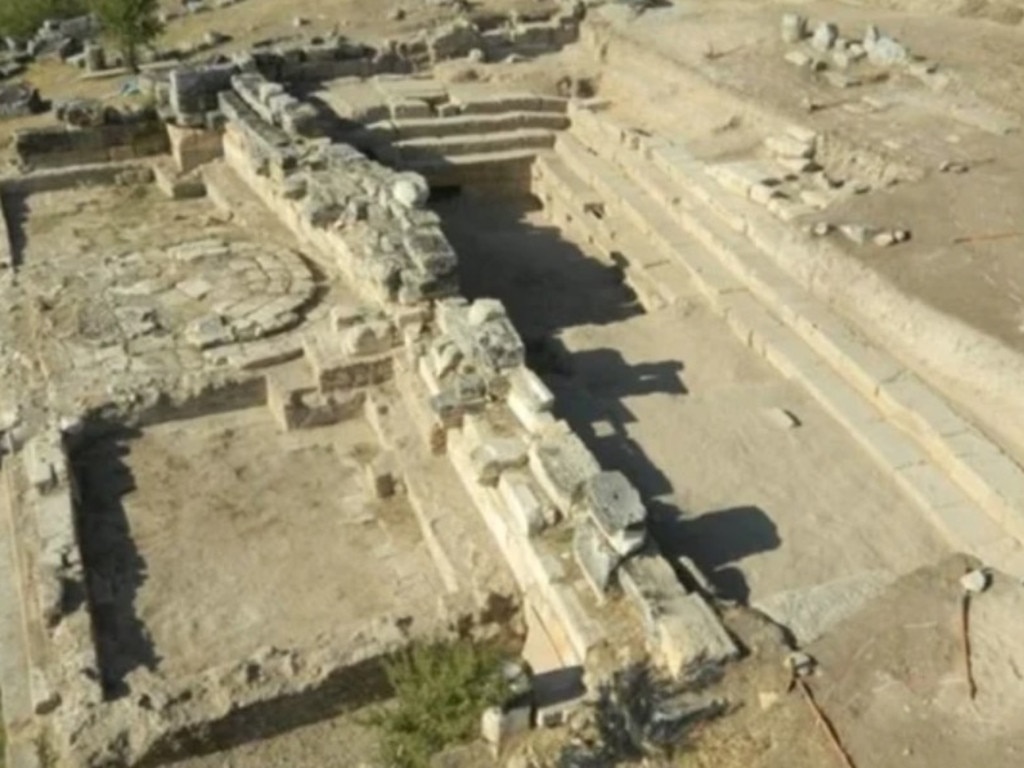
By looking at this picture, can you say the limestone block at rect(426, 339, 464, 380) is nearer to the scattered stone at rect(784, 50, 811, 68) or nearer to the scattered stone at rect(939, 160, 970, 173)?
the scattered stone at rect(939, 160, 970, 173)

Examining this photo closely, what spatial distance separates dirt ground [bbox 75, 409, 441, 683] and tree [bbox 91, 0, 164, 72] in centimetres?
1268

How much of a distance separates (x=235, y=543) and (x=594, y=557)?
3.21 metres

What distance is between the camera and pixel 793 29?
56.1 feet

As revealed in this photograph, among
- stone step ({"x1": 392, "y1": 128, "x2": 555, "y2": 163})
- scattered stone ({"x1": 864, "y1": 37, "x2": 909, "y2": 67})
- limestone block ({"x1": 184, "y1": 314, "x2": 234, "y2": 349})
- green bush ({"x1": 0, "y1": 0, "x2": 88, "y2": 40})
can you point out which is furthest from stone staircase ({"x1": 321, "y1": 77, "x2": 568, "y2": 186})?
green bush ({"x1": 0, "y1": 0, "x2": 88, "y2": 40})

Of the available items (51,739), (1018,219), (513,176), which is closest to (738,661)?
(51,739)

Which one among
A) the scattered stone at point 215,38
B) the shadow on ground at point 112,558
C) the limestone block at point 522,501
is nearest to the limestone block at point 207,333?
the shadow on ground at point 112,558

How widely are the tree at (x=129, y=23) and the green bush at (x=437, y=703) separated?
1680 cm

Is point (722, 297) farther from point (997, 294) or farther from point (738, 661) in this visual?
point (738, 661)

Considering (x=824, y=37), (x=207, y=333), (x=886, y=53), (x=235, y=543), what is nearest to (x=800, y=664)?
(x=235, y=543)

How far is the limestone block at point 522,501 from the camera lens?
793 centimetres

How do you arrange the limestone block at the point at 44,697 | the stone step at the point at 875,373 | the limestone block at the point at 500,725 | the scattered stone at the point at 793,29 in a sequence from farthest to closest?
the scattered stone at the point at 793,29, the stone step at the point at 875,373, the limestone block at the point at 44,697, the limestone block at the point at 500,725

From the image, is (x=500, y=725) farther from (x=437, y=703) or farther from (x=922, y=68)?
(x=922, y=68)

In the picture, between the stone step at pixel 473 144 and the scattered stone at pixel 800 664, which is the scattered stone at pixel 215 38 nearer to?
the stone step at pixel 473 144

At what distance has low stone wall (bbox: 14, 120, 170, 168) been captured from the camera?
15.5 meters
